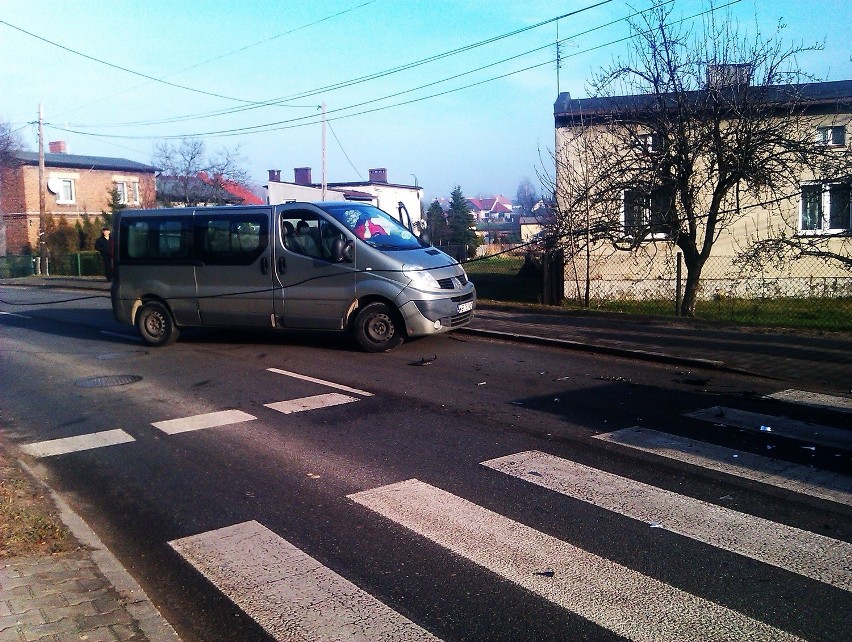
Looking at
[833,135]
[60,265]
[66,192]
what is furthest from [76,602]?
[66,192]

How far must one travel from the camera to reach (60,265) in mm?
42812

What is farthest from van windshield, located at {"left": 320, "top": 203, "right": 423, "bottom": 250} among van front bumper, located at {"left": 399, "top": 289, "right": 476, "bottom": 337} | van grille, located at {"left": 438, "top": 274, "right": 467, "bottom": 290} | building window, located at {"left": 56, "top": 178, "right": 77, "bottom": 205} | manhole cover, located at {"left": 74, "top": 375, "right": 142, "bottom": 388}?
building window, located at {"left": 56, "top": 178, "right": 77, "bottom": 205}

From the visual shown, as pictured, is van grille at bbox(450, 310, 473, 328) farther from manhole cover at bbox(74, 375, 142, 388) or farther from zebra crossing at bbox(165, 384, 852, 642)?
zebra crossing at bbox(165, 384, 852, 642)

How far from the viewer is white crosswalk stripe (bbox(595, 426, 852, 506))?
5699 millimetres

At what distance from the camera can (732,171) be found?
16500 millimetres

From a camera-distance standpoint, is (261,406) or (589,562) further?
(261,406)

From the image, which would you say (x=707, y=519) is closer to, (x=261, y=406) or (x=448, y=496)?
(x=448, y=496)

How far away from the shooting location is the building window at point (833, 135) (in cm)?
1931

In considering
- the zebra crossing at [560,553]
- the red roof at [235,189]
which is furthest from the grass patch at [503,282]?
the red roof at [235,189]

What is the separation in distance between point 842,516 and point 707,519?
33.5 inches

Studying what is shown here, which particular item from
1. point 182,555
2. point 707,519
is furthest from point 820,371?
point 182,555

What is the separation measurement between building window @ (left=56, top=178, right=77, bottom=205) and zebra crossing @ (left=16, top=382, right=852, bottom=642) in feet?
176

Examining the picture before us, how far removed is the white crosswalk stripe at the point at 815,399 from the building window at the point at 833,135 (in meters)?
12.4

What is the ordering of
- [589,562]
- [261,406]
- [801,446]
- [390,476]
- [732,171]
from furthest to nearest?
[732,171] < [261,406] < [801,446] < [390,476] < [589,562]
